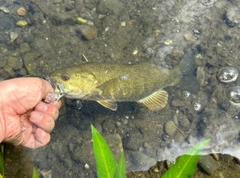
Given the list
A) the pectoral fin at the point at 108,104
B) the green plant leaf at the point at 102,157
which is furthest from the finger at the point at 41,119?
the green plant leaf at the point at 102,157

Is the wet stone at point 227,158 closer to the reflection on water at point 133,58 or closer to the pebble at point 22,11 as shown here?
the reflection on water at point 133,58

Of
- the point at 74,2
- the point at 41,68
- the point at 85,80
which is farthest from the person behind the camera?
the point at 74,2

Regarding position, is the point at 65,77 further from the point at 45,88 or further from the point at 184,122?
the point at 184,122

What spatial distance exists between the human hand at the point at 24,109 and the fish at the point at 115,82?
0.89 ft

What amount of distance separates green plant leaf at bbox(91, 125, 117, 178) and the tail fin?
2598 mm

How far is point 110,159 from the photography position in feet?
8.62

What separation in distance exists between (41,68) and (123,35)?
1735 millimetres

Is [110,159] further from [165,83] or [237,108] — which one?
[237,108]

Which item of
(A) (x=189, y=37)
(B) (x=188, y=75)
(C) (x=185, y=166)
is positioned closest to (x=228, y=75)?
(B) (x=188, y=75)

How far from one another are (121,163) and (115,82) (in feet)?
5.35

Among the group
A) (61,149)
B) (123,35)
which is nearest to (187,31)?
(123,35)

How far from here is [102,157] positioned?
259cm

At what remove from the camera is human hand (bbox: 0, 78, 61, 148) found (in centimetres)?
338

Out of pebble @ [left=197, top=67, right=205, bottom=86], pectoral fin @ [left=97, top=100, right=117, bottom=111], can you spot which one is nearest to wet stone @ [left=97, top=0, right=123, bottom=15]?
pebble @ [left=197, top=67, right=205, bottom=86]
